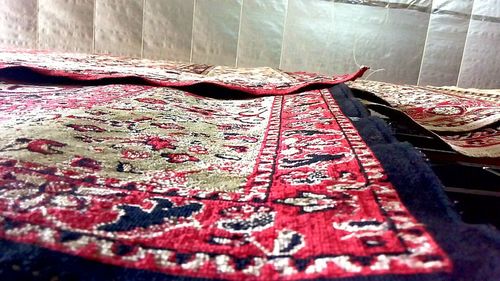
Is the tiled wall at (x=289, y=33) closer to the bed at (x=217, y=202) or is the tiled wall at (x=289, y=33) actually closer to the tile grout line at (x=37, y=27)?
the tile grout line at (x=37, y=27)

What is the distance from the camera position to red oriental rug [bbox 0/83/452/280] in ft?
1.36

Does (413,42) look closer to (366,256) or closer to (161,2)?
(161,2)

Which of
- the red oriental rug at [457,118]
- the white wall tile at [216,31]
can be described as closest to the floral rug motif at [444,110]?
the red oriental rug at [457,118]

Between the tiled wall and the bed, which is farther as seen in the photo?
the tiled wall

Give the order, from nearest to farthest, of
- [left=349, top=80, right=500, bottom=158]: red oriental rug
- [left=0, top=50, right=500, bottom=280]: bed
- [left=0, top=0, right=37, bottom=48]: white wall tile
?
[left=0, top=50, right=500, bottom=280]: bed, [left=349, top=80, right=500, bottom=158]: red oriental rug, [left=0, top=0, right=37, bottom=48]: white wall tile

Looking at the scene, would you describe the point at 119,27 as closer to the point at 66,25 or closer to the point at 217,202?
the point at 66,25

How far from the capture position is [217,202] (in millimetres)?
579

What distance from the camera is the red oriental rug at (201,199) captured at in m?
0.42

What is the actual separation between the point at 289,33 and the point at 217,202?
81.9 inches

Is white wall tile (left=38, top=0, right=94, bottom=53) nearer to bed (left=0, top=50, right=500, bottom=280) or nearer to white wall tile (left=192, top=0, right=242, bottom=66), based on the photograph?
white wall tile (left=192, top=0, right=242, bottom=66)

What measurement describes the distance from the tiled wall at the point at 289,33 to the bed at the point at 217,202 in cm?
152

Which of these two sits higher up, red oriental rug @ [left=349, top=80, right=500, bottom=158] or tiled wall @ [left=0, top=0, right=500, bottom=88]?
tiled wall @ [left=0, top=0, right=500, bottom=88]

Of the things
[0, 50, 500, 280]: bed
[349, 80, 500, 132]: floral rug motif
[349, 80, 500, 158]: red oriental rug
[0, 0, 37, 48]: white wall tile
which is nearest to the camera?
[0, 50, 500, 280]: bed

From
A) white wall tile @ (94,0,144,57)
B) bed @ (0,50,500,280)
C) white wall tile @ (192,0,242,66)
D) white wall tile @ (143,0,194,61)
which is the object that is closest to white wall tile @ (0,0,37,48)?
white wall tile @ (94,0,144,57)
